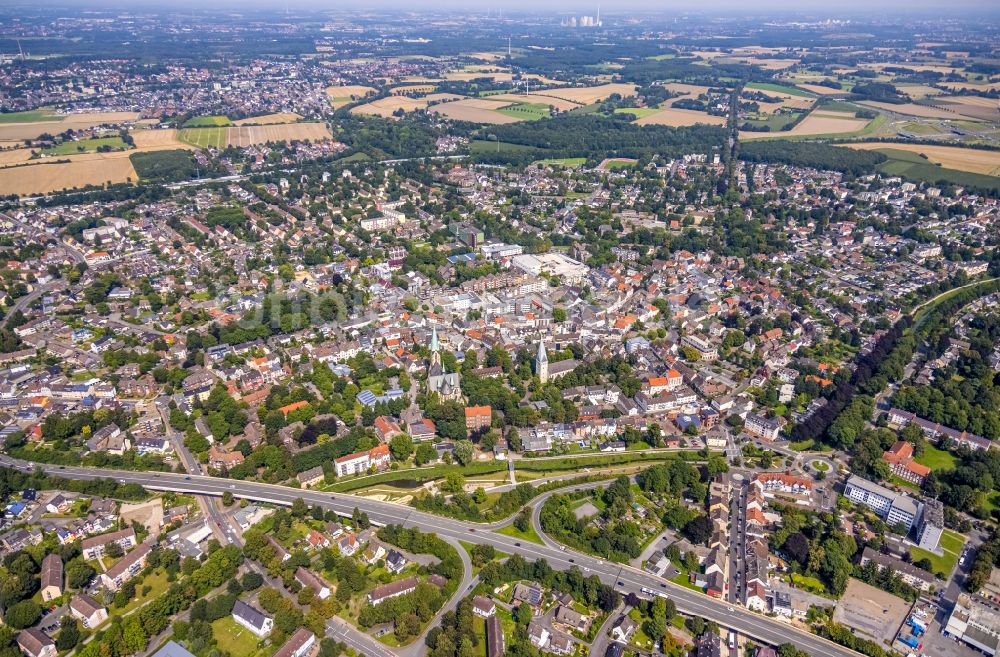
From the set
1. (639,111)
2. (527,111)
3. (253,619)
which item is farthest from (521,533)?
(639,111)

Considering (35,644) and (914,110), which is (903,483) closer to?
(35,644)

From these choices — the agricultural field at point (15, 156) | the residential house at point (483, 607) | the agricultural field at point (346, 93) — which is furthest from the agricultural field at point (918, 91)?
A: the agricultural field at point (15, 156)

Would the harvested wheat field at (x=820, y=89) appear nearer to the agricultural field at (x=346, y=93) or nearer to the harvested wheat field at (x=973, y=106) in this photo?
the harvested wheat field at (x=973, y=106)

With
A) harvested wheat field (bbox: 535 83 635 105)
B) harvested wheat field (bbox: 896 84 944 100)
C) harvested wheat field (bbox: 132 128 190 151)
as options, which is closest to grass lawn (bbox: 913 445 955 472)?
harvested wheat field (bbox: 132 128 190 151)

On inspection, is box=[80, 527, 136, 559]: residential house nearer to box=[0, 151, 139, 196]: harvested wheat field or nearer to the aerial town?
the aerial town

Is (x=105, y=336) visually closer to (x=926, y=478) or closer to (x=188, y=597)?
(x=188, y=597)

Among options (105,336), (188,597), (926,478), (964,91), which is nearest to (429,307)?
(105,336)
